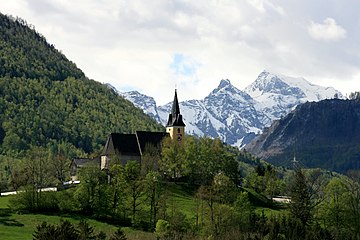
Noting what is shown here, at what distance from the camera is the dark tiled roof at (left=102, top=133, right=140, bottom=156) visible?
128 m

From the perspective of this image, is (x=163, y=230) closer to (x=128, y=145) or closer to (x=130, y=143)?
(x=128, y=145)

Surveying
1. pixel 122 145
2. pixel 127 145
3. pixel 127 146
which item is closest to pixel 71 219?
pixel 122 145

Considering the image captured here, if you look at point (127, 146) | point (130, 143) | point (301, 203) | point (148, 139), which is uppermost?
point (148, 139)

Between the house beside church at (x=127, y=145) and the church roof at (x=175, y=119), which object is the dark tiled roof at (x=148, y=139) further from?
the church roof at (x=175, y=119)

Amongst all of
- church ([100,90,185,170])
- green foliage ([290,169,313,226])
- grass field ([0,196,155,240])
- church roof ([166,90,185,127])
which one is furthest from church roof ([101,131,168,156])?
grass field ([0,196,155,240])

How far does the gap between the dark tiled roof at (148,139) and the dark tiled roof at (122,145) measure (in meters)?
1.21

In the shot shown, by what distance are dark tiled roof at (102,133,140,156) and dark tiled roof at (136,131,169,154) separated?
1208 mm

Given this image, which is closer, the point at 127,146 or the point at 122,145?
the point at 122,145

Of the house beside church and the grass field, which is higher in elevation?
the house beside church

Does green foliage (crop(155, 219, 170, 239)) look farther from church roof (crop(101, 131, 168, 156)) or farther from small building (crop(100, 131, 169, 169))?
church roof (crop(101, 131, 168, 156))

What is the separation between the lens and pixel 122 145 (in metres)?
129

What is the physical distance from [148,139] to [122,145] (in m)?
6.23

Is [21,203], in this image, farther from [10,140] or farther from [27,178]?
[10,140]

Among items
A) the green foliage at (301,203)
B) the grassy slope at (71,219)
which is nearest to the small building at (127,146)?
the grassy slope at (71,219)
